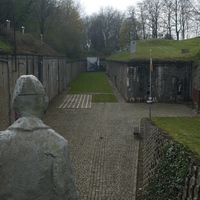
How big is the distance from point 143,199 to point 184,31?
4654 centimetres

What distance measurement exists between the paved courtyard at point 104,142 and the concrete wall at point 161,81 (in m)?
1.21

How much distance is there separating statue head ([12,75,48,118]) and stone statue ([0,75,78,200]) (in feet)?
0.18

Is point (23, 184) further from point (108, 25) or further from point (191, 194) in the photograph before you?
point (108, 25)

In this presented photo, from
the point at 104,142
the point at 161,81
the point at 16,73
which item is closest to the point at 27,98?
the point at 104,142

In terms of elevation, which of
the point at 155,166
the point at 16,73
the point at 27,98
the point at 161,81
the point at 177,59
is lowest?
the point at 155,166

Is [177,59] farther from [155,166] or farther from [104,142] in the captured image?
[155,166]

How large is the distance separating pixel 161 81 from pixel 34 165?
25.0m

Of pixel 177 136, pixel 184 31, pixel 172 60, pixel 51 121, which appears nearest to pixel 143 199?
pixel 177 136

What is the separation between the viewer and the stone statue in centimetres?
216

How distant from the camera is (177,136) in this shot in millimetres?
9453

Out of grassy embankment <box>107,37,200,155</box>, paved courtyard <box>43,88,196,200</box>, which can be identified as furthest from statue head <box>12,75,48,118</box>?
paved courtyard <box>43,88,196,200</box>

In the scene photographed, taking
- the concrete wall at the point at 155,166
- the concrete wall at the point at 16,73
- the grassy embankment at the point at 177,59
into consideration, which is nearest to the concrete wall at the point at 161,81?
the grassy embankment at the point at 177,59

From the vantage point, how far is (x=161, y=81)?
2667cm

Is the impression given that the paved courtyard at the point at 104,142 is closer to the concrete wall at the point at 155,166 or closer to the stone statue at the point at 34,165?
the concrete wall at the point at 155,166
